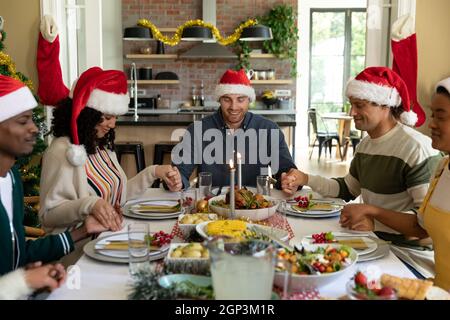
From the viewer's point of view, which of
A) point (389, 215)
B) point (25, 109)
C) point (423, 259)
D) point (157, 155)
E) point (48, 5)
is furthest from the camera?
point (157, 155)

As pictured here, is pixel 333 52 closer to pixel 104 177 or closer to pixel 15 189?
pixel 104 177

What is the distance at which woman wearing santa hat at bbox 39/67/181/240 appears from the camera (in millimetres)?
2148

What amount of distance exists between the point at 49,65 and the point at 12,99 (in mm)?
2588

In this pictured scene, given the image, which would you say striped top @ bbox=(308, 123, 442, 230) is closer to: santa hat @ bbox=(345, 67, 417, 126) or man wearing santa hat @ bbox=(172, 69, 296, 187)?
santa hat @ bbox=(345, 67, 417, 126)

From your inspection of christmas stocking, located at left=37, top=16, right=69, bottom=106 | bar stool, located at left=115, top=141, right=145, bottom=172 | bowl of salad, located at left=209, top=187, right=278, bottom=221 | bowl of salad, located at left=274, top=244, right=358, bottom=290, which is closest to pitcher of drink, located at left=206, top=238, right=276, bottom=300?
bowl of salad, located at left=274, top=244, right=358, bottom=290

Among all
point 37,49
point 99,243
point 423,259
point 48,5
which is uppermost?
point 48,5

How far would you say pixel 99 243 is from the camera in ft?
5.67

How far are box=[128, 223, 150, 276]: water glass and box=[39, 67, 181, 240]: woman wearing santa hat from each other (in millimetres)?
→ 507

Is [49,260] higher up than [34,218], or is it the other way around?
Result: [49,260]

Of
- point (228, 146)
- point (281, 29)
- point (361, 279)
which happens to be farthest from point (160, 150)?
point (361, 279)

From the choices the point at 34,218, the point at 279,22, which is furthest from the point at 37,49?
the point at 279,22

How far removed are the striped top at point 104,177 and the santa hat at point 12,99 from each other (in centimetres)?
69

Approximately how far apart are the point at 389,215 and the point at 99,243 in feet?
3.44

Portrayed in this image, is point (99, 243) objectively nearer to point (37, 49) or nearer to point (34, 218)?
point (34, 218)
